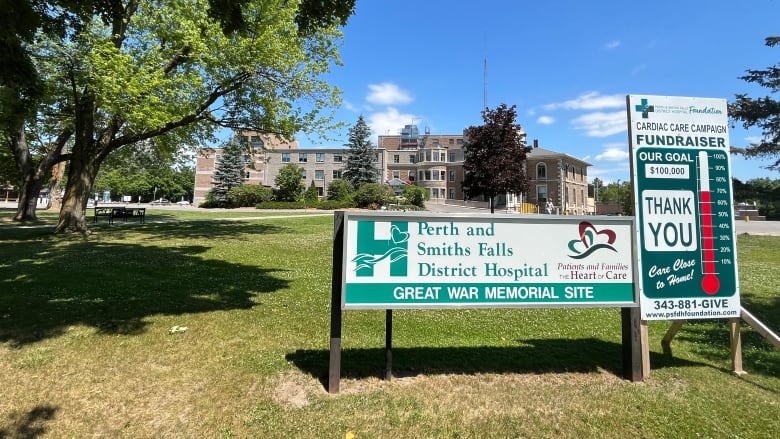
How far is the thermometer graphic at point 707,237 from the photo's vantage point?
14.7 ft

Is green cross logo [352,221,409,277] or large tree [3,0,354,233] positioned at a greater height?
large tree [3,0,354,233]

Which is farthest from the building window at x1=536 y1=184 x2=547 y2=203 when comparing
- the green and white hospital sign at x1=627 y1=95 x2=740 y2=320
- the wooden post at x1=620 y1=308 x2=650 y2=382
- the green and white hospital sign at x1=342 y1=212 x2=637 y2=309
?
the green and white hospital sign at x1=342 y1=212 x2=637 y2=309

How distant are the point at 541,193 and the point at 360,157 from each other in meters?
26.9

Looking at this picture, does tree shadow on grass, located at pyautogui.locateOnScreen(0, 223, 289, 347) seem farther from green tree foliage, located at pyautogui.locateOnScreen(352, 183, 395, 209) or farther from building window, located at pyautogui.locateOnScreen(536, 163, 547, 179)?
building window, located at pyautogui.locateOnScreen(536, 163, 547, 179)

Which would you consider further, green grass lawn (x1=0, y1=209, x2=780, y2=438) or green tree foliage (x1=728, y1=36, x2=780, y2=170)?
green tree foliage (x1=728, y1=36, x2=780, y2=170)

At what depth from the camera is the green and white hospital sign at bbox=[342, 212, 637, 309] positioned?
12.8 ft

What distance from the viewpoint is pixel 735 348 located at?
14.7ft

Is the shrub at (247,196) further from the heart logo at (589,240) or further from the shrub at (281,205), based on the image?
the heart logo at (589,240)

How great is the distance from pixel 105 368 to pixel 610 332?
6.26 m

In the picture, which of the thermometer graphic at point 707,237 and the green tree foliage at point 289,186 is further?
the green tree foliage at point 289,186

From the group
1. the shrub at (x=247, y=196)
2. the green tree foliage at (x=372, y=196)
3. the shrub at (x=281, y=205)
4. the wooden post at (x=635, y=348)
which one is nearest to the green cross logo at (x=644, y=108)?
the wooden post at (x=635, y=348)

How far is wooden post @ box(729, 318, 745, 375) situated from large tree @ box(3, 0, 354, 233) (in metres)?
11.9

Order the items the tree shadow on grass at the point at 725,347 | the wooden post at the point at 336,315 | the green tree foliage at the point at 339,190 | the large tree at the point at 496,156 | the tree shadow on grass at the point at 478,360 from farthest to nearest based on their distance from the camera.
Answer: the green tree foliage at the point at 339,190
the large tree at the point at 496,156
the tree shadow on grass at the point at 725,347
the tree shadow on grass at the point at 478,360
the wooden post at the point at 336,315

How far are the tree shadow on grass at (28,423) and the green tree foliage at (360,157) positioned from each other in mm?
52414
